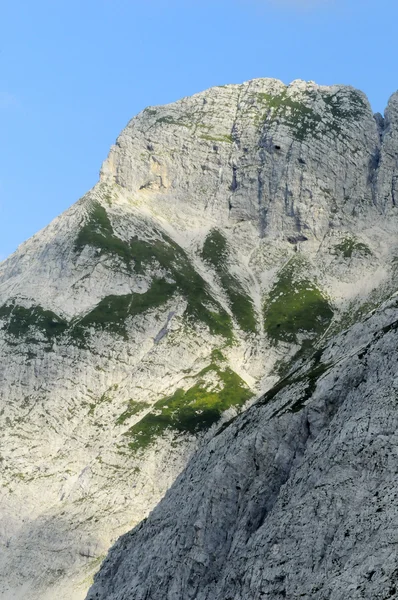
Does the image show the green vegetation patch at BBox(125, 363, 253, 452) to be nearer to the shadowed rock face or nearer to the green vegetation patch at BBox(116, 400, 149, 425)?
the green vegetation patch at BBox(116, 400, 149, 425)

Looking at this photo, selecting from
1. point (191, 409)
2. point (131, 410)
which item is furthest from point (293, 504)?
point (131, 410)

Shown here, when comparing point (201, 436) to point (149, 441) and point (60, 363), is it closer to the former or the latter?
point (149, 441)

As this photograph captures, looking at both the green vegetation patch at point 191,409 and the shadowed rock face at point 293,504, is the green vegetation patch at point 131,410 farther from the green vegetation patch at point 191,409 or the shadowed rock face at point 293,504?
the shadowed rock face at point 293,504

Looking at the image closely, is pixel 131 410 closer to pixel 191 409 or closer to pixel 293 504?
pixel 191 409

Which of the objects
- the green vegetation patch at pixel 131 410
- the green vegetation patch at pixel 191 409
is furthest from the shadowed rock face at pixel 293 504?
the green vegetation patch at pixel 131 410

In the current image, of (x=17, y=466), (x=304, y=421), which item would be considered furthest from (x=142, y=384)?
(x=304, y=421)

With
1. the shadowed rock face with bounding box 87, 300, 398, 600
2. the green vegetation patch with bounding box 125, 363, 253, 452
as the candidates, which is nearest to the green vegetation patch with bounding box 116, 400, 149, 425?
the green vegetation patch with bounding box 125, 363, 253, 452

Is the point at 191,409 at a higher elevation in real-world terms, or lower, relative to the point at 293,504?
A: higher

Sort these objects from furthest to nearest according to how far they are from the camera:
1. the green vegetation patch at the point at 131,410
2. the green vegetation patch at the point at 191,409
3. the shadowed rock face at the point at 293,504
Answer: the green vegetation patch at the point at 131,410
the green vegetation patch at the point at 191,409
the shadowed rock face at the point at 293,504
